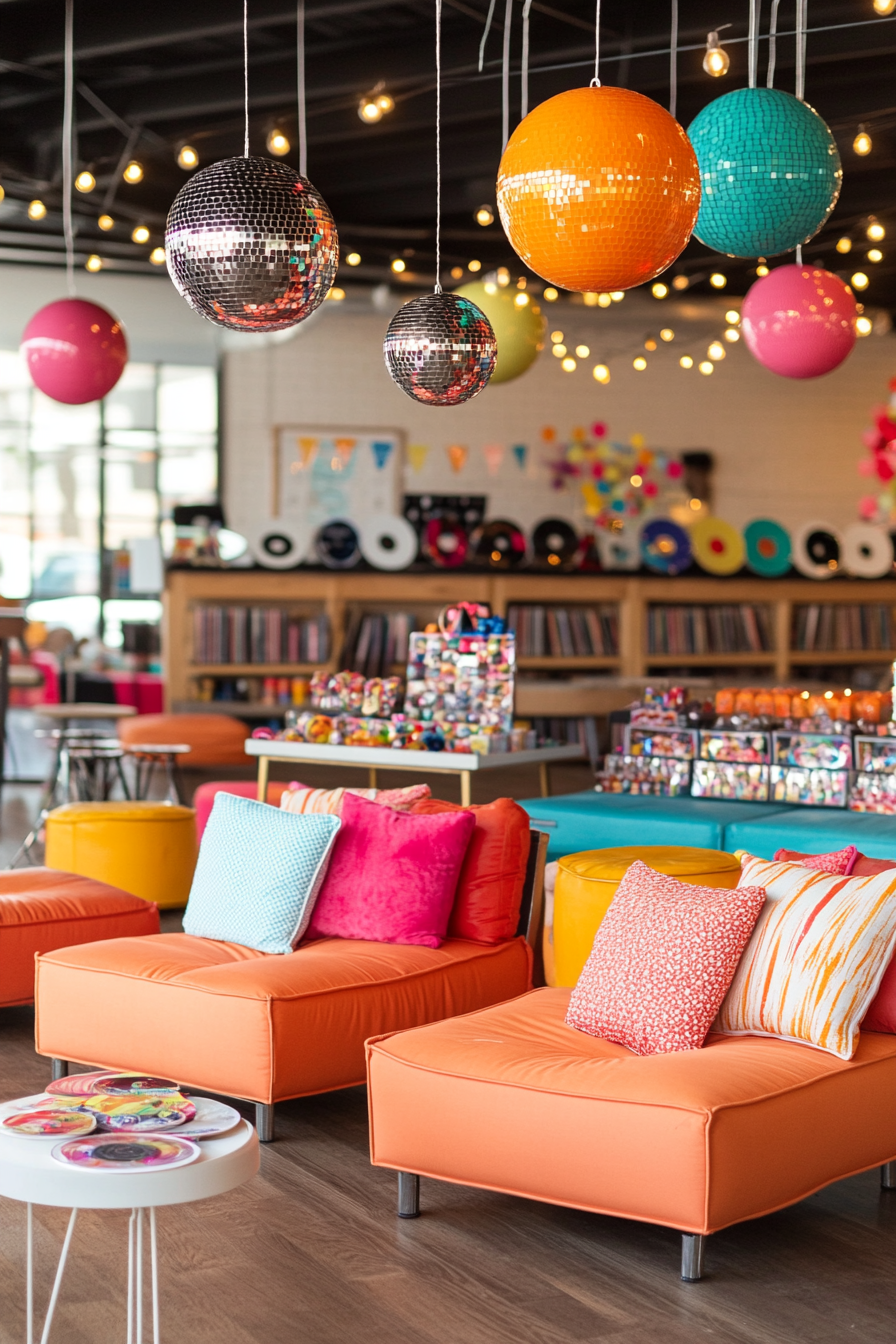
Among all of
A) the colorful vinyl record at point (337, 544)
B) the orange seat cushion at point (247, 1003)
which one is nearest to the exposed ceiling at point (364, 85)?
the colorful vinyl record at point (337, 544)

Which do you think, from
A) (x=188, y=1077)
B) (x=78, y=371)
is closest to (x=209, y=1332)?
(x=188, y=1077)

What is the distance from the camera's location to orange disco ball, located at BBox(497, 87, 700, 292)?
3.47m

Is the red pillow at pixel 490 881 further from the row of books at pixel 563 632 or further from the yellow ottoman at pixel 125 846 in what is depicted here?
the row of books at pixel 563 632

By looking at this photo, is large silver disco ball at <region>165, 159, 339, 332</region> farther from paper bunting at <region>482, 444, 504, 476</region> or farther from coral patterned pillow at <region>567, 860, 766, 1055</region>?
paper bunting at <region>482, 444, 504, 476</region>

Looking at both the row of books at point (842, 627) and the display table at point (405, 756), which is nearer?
the display table at point (405, 756)

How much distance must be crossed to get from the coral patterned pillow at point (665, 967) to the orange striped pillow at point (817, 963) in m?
0.06

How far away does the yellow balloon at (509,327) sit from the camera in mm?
7504

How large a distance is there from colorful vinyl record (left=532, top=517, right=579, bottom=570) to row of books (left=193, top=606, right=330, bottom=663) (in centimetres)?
198

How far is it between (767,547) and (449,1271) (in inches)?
407

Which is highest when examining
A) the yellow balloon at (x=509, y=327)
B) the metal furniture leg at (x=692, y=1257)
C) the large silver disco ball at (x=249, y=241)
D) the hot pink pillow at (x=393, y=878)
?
the yellow balloon at (x=509, y=327)

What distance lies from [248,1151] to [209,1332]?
51 centimetres

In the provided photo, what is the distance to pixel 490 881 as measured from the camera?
4.61 m

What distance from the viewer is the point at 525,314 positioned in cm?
764

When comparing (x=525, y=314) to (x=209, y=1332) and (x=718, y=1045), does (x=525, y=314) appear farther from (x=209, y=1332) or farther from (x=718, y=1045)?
(x=209, y=1332)
